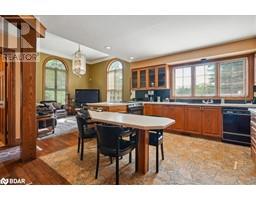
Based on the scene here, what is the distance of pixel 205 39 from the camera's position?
11.7 feet

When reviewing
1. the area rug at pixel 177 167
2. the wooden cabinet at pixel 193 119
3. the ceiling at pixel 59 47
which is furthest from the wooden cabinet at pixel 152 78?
the ceiling at pixel 59 47

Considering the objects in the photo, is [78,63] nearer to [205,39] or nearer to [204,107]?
[205,39]

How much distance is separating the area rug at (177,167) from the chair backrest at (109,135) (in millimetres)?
486

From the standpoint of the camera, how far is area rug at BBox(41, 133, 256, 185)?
2.02m

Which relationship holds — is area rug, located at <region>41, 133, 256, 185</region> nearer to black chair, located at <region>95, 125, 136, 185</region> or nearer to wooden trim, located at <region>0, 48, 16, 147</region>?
black chair, located at <region>95, 125, 136, 185</region>

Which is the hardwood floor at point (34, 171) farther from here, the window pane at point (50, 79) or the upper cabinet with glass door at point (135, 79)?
the window pane at point (50, 79)

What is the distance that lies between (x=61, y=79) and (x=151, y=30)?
19.5 feet

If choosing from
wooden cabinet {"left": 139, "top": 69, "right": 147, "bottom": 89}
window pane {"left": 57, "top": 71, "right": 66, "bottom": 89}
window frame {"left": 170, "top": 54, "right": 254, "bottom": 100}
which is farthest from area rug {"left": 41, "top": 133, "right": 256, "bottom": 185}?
window pane {"left": 57, "top": 71, "right": 66, "bottom": 89}

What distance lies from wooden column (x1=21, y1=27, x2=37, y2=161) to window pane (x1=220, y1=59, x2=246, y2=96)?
4605 millimetres

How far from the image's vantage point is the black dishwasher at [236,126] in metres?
3.35

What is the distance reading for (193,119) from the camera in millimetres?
4148

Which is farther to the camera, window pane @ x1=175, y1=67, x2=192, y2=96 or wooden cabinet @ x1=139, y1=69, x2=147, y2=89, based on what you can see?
wooden cabinet @ x1=139, y1=69, x2=147, y2=89
